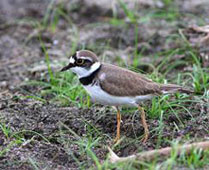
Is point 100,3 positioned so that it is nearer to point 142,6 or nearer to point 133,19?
point 142,6

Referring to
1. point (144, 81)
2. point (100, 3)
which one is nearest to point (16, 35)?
point (100, 3)

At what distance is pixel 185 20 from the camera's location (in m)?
8.80

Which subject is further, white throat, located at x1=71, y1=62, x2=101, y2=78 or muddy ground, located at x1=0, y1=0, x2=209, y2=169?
white throat, located at x1=71, y1=62, x2=101, y2=78

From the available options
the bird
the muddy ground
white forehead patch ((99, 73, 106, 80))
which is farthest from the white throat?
the muddy ground

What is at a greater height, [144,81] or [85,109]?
[144,81]

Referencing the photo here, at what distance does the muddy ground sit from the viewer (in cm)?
508

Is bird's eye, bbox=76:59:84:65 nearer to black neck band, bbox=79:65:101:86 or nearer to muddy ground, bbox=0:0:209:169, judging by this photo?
black neck band, bbox=79:65:101:86

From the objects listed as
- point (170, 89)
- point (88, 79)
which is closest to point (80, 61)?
point (88, 79)

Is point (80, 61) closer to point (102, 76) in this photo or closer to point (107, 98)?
point (102, 76)

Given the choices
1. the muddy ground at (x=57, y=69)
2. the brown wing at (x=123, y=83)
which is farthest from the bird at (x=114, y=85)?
the muddy ground at (x=57, y=69)

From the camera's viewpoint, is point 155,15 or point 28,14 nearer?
point 155,15

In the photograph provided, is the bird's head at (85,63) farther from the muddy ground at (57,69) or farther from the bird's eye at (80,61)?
the muddy ground at (57,69)

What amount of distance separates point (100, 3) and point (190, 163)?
5.98m

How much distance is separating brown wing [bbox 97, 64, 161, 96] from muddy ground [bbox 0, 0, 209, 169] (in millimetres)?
483
